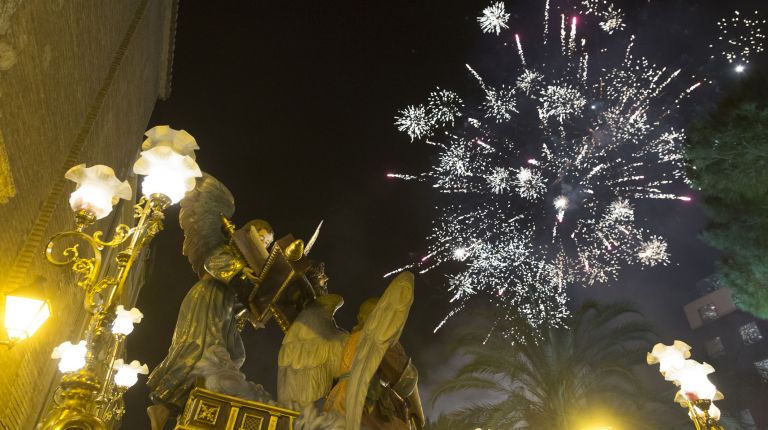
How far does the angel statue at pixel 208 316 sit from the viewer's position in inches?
150

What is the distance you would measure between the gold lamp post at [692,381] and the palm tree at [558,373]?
22.6 feet

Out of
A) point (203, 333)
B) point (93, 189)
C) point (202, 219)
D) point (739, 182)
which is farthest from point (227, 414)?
point (739, 182)

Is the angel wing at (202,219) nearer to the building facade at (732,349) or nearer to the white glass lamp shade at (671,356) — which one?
the white glass lamp shade at (671,356)

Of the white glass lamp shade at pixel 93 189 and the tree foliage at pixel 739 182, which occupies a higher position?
the tree foliage at pixel 739 182

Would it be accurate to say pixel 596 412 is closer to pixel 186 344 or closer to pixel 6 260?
pixel 186 344

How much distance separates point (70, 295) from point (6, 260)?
4.79m

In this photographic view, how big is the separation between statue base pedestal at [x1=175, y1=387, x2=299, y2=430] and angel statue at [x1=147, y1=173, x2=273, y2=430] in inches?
7.1

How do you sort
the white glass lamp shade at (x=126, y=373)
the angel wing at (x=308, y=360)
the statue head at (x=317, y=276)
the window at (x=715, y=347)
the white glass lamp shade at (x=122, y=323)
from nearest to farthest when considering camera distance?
the angel wing at (x=308, y=360), the statue head at (x=317, y=276), the white glass lamp shade at (x=122, y=323), the white glass lamp shade at (x=126, y=373), the window at (x=715, y=347)

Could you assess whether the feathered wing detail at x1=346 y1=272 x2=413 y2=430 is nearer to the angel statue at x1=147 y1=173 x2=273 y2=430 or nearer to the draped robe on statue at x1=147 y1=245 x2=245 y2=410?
the angel statue at x1=147 y1=173 x2=273 y2=430

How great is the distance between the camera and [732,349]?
34875 millimetres

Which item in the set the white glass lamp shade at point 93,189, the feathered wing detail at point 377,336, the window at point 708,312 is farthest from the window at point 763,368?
the white glass lamp shade at point 93,189

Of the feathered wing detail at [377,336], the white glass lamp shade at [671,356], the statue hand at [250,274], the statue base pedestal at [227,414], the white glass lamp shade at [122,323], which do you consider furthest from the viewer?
the white glass lamp shade at [122,323]

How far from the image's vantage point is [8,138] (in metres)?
6.98

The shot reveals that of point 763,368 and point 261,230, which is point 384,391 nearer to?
point 261,230
